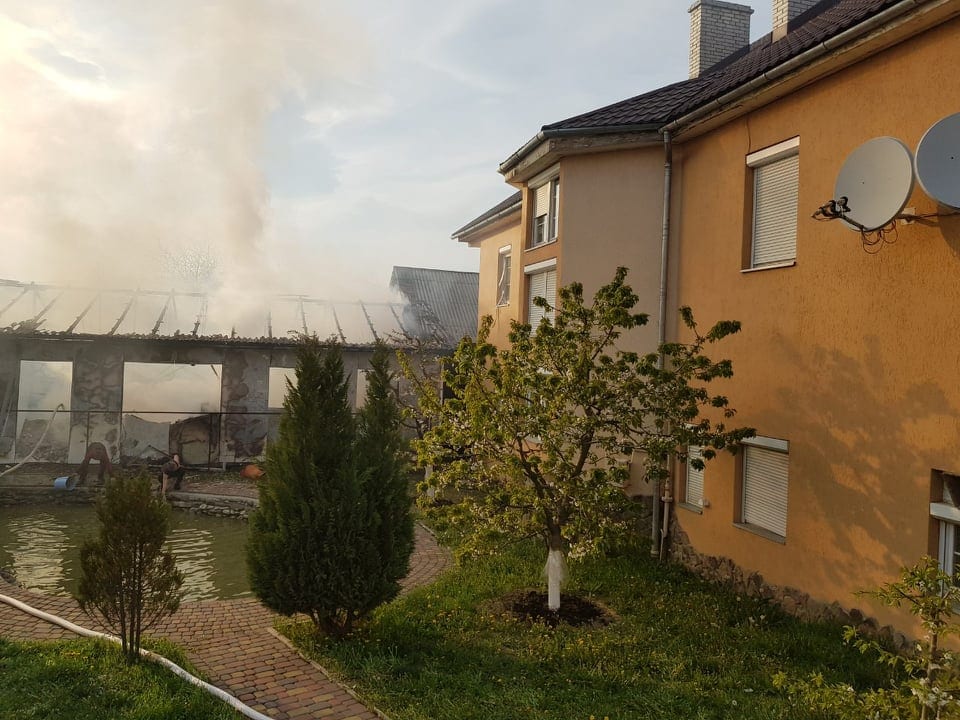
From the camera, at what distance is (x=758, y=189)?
9789mm

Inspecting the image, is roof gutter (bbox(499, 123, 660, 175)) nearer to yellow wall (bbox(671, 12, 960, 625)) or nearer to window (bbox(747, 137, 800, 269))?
yellow wall (bbox(671, 12, 960, 625))

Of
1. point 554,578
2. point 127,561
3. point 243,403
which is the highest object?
point 243,403

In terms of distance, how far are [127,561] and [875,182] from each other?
8.54m

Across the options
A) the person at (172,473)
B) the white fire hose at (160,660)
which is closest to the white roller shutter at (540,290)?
the white fire hose at (160,660)

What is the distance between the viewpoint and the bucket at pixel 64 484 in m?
17.9

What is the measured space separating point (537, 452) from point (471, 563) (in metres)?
3.24

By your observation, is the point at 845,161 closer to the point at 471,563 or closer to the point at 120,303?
the point at 471,563

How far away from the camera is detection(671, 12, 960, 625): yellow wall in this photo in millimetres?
7016

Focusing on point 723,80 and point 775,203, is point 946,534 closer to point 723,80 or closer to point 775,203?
point 775,203

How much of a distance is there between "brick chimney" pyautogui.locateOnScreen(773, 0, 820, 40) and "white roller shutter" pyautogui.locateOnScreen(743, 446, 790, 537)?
8.30 meters

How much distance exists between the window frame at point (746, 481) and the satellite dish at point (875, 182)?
114 inches

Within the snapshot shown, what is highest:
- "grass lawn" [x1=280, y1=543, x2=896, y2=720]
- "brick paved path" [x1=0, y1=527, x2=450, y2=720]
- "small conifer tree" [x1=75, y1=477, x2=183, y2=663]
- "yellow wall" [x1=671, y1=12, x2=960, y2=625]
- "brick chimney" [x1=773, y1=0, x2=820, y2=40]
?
"brick chimney" [x1=773, y1=0, x2=820, y2=40]

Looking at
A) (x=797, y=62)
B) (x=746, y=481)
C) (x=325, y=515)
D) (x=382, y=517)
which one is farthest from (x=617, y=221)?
(x=325, y=515)

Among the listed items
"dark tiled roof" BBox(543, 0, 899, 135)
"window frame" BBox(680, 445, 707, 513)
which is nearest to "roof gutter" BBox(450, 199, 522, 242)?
"dark tiled roof" BBox(543, 0, 899, 135)
